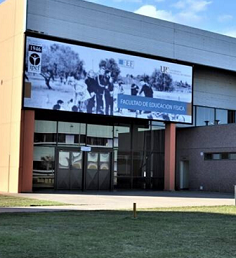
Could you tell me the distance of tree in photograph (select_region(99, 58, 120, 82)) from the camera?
93.4ft

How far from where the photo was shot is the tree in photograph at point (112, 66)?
28453mm

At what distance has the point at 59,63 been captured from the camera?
2673 cm

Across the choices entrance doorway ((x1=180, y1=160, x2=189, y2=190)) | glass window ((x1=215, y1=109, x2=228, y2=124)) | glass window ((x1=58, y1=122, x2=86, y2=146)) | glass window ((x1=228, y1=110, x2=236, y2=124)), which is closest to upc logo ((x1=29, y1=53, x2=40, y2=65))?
glass window ((x1=58, y1=122, x2=86, y2=146))

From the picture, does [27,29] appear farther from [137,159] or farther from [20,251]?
[20,251]

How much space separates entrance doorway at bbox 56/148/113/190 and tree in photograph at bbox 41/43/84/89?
198 inches

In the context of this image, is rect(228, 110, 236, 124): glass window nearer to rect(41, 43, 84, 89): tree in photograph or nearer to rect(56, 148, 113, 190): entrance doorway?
rect(56, 148, 113, 190): entrance doorway

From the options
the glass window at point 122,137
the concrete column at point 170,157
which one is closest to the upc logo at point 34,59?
the glass window at point 122,137

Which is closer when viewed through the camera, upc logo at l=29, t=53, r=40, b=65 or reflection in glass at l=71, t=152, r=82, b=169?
upc logo at l=29, t=53, r=40, b=65

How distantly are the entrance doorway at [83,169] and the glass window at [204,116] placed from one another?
8.80 meters

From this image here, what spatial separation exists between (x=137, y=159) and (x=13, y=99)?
33.8 feet

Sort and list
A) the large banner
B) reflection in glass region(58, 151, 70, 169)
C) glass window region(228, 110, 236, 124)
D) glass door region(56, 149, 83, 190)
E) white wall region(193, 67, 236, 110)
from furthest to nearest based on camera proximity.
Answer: glass window region(228, 110, 236, 124), white wall region(193, 67, 236, 110), reflection in glass region(58, 151, 70, 169), glass door region(56, 149, 83, 190), the large banner

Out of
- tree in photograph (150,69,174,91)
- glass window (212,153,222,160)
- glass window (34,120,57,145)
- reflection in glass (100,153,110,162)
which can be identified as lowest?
reflection in glass (100,153,110,162)

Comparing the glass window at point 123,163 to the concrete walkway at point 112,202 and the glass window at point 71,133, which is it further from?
the concrete walkway at point 112,202

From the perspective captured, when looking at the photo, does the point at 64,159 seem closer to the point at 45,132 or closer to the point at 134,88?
the point at 45,132
